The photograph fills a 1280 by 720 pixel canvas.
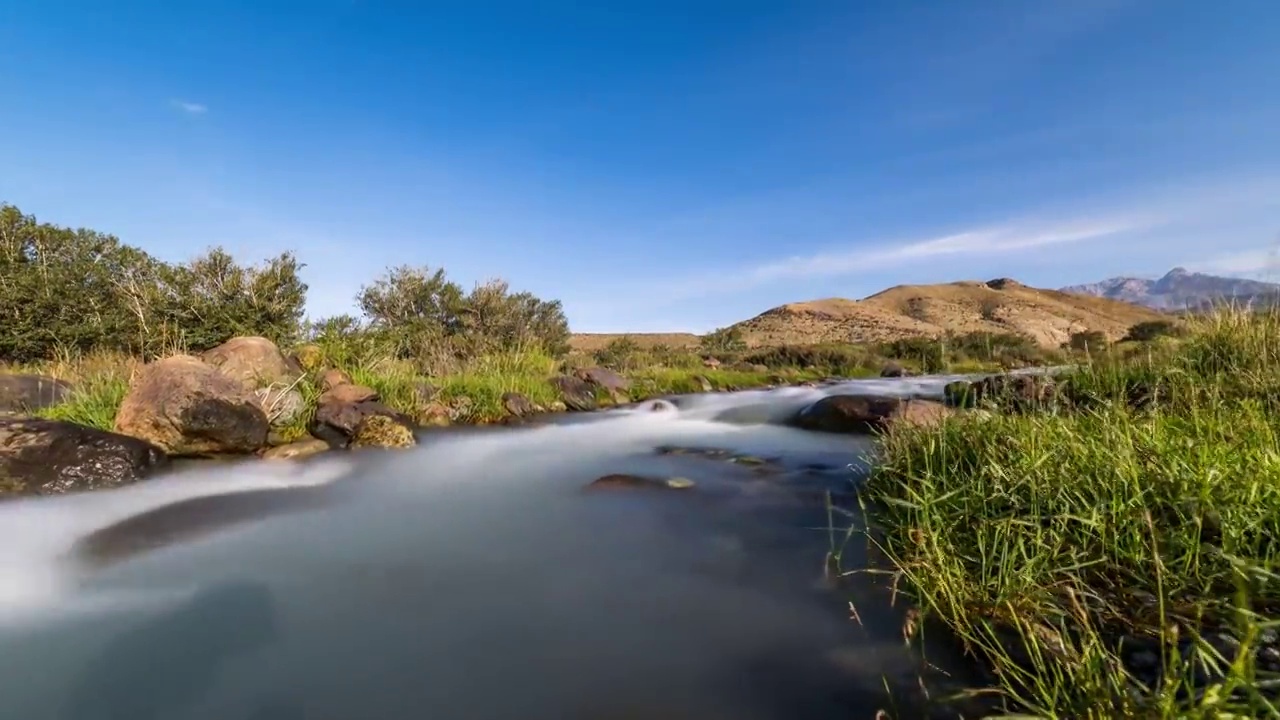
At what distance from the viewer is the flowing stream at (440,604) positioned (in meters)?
2.53

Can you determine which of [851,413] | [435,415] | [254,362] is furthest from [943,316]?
[254,362]

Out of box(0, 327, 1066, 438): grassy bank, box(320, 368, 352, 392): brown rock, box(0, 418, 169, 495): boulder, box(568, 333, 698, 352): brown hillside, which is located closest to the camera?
box(0, 418, 169, 495): boulder

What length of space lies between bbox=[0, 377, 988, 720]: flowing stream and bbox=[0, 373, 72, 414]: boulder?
537 cm

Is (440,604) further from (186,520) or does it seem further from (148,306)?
(148,306)

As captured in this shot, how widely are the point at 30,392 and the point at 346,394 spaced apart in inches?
215

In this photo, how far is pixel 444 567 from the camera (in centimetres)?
411

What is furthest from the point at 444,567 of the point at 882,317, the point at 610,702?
the point at 882,317

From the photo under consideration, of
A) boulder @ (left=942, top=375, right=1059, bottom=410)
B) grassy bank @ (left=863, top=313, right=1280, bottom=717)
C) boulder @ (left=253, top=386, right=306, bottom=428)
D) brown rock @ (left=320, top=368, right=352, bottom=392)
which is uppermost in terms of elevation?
brown rock @ (left=320, top=368, right=352, bottom=392)

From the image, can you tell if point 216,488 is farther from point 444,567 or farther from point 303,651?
point 303,651

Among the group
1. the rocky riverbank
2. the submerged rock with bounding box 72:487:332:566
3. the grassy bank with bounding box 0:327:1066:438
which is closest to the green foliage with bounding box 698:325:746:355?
the grassy bank with bounding box 0:327:1066:438

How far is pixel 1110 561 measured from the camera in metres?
2.88

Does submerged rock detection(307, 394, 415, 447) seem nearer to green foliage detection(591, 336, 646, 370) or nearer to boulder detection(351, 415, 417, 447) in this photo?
boulder detection(351, 415, 417, 447)

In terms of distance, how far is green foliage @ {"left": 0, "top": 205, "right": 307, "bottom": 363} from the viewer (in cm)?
1423

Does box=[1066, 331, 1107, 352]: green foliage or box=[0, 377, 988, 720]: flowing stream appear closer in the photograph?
box=[0, 377, 988, 720]: flowing stream
